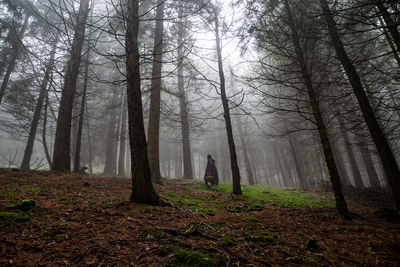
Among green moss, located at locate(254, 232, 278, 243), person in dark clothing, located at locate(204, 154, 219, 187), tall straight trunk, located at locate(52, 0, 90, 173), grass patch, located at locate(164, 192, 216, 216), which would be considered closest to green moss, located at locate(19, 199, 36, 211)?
grass patch, located at locate(164, 192, 216, 216)

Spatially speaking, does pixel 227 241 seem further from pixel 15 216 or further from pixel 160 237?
pixel 15 216

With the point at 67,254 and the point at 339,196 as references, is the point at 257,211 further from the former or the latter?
the point at 67,254

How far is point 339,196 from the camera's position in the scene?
4352mm

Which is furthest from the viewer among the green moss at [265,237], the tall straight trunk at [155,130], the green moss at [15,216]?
the tall straight trunk at [155,130]

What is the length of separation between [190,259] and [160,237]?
0.64m

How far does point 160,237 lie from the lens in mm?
2355

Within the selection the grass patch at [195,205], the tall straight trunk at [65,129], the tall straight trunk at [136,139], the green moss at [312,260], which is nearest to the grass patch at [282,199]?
the grass patch at [195,205]

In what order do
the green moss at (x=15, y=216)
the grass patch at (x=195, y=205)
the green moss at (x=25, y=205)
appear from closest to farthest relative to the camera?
the green moss at (x=15, y=216) → the green moss at (x=25, y=205) → the grass patch at (x=195, y=205)

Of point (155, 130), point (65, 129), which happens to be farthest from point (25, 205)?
point (155, 130)

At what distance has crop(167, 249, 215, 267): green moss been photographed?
6.01 feet

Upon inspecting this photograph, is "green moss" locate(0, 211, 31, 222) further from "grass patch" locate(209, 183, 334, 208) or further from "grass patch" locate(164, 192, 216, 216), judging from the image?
"grass patch" locate(209, 183, 334, 208)

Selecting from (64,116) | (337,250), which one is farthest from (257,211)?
(64,116)

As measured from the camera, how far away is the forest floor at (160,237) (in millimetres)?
1812

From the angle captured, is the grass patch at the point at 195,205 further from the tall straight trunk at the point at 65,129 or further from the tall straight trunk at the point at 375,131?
the tall straight trunk at the point at 375,131
